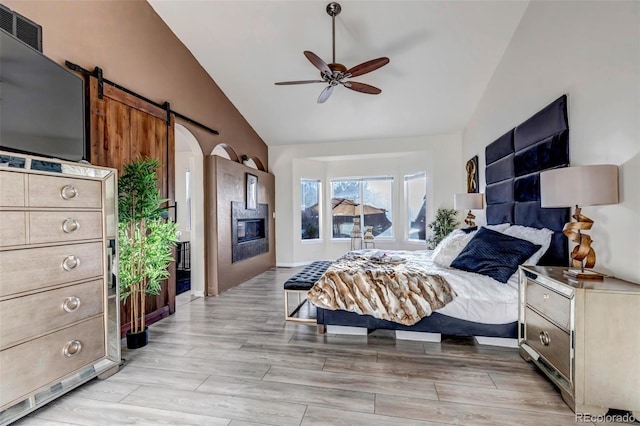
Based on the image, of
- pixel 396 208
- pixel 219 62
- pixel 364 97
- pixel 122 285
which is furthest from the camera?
pixel 396 208

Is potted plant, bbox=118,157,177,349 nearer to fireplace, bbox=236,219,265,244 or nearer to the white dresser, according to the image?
the white dresser

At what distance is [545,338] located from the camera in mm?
2006

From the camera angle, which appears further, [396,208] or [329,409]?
[396,208]

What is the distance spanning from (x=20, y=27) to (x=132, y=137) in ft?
3.93

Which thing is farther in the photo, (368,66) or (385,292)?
(368,66)

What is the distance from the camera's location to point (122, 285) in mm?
2525

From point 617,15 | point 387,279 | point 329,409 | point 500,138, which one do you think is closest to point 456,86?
point 500,138

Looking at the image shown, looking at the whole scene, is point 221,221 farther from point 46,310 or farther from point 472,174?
point 472,174

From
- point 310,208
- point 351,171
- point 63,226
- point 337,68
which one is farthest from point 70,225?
point 351,171

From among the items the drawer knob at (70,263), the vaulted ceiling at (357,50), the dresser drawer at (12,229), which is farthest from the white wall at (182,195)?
the dresser drawer at (12,229)

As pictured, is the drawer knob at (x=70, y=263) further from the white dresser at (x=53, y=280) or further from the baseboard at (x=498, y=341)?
the baseboard at (x=498, y=341)

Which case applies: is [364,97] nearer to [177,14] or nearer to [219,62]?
[219,62]

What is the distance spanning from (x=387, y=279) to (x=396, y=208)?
431 cm

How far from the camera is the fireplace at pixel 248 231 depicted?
4887 mm
